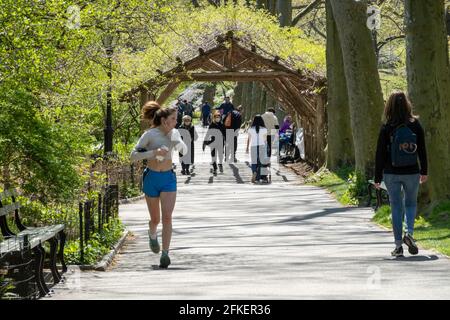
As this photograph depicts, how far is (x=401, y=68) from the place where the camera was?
6800 cm

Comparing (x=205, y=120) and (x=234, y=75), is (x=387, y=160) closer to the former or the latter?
(x=234, y=75)

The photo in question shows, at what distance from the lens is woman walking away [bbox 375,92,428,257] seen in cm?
1341

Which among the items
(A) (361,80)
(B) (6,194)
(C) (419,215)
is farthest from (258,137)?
(B) (6,194)

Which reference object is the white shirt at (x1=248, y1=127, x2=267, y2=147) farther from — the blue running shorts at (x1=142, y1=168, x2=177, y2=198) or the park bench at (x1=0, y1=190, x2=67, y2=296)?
the park bench at (x1=0, y1=190, x2=67, y2=296)

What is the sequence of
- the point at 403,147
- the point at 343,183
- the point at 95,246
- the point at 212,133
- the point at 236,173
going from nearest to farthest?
the point at 403,147, the point at 95,246, the point at 343,183, the point at 212,133, the point at 236,173

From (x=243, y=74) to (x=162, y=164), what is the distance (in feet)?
75.6

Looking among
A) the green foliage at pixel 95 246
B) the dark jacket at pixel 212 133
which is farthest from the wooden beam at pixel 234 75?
the green foliage at pixel 95 246

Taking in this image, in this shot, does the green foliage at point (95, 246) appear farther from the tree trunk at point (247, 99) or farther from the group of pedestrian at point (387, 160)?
the tree trunk at point (247, 99)

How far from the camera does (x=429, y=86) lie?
60.4 feet

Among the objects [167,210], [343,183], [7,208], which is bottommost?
[343,183]

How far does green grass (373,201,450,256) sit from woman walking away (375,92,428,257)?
736 millimetres

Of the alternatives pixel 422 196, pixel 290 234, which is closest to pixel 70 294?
pixel 290 234

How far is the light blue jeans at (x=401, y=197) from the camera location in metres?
13.5
